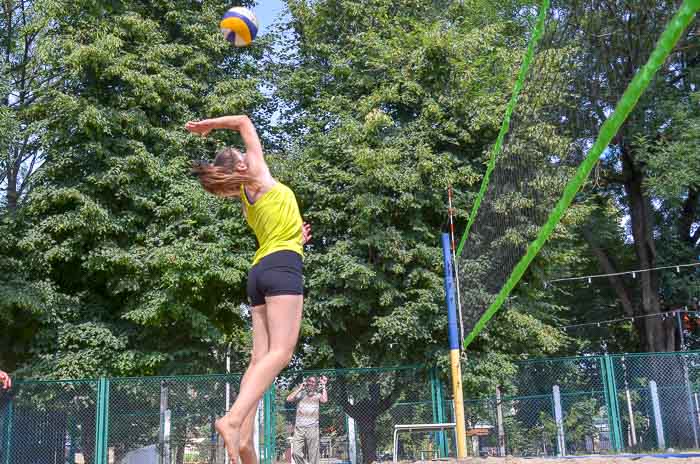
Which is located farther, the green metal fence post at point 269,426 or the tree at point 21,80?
the tree at point 21,80

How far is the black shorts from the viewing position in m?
2.66

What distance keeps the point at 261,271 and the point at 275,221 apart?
22 cm

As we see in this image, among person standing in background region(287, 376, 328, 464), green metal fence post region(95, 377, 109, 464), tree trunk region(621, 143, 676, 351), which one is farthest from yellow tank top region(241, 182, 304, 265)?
tree trunk region(621, 143, 676, 351)

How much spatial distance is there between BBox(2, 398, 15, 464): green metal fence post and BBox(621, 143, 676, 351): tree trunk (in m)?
14.5

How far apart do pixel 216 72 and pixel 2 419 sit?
7685 millimetres

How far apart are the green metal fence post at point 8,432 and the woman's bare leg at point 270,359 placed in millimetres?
8658

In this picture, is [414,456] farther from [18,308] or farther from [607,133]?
[607,133]

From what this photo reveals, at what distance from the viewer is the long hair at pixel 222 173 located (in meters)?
2.79

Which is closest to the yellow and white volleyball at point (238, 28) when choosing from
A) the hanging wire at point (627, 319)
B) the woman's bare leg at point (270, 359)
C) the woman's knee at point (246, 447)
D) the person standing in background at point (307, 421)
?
the woman's bare leg at point (270, 359)

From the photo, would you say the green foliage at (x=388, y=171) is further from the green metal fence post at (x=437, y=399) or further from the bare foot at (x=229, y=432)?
the bare foot at (x=229, y=432)

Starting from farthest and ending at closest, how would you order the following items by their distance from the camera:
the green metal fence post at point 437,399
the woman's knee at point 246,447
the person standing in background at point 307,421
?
the green metal fence post at point 437,399
the person standing in background at point 307,421
the woman's knee at point 246,447

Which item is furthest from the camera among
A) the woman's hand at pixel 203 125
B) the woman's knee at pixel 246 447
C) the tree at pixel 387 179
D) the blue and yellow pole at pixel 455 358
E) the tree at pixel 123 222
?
the tree at pixel 387 179

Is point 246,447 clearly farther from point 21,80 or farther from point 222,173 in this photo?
point 21,80

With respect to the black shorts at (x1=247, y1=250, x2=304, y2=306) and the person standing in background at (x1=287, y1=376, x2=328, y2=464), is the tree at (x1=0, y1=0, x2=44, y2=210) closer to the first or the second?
the person standing in background at (x1=287, y1=376, x2=328, y2=464)
